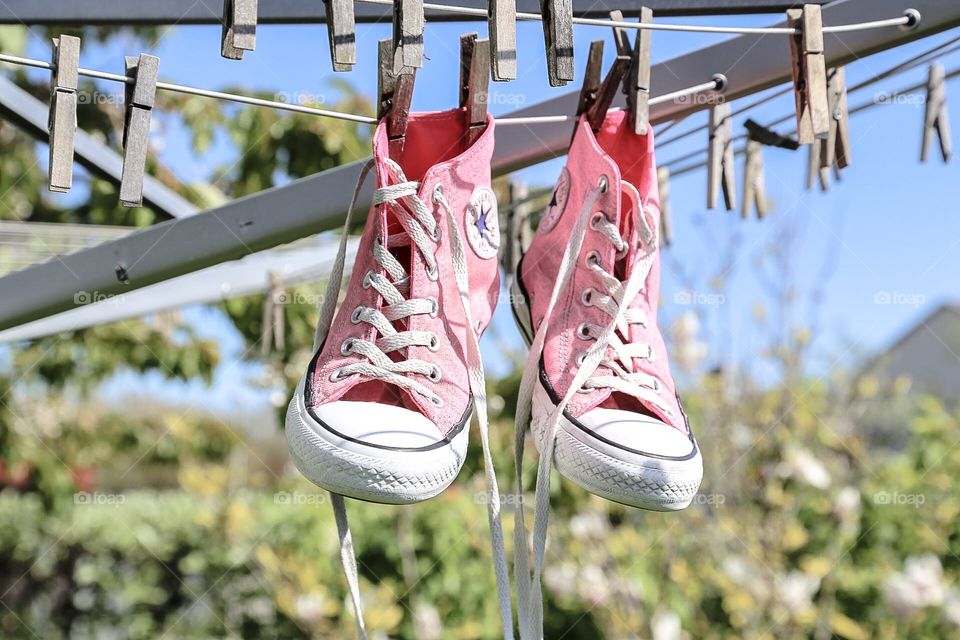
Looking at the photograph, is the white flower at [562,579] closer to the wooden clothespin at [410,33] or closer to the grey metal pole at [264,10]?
the grey metal pole at [264,10]

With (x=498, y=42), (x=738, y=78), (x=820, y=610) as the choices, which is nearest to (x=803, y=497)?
(x=820, y=610)

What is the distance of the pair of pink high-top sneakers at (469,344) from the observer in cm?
73

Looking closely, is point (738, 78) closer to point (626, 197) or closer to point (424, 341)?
point (626, 197)

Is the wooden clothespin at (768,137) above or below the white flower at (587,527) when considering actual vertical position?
above

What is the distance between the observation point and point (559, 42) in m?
0.65

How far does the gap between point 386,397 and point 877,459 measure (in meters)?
2.87

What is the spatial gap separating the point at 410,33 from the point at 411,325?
9.6 inches

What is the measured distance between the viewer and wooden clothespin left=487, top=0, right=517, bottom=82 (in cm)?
63

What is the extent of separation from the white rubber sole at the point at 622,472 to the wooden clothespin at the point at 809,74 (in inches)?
11.5

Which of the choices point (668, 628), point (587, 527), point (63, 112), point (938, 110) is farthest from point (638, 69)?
point (587, 527)

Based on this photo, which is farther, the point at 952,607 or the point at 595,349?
the point at 952,607

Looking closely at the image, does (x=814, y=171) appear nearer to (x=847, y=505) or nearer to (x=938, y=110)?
(x=938, y=110)

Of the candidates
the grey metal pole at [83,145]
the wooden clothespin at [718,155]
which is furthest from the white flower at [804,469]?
the grey metal pole at [83,145]

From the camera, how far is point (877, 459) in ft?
10.7
